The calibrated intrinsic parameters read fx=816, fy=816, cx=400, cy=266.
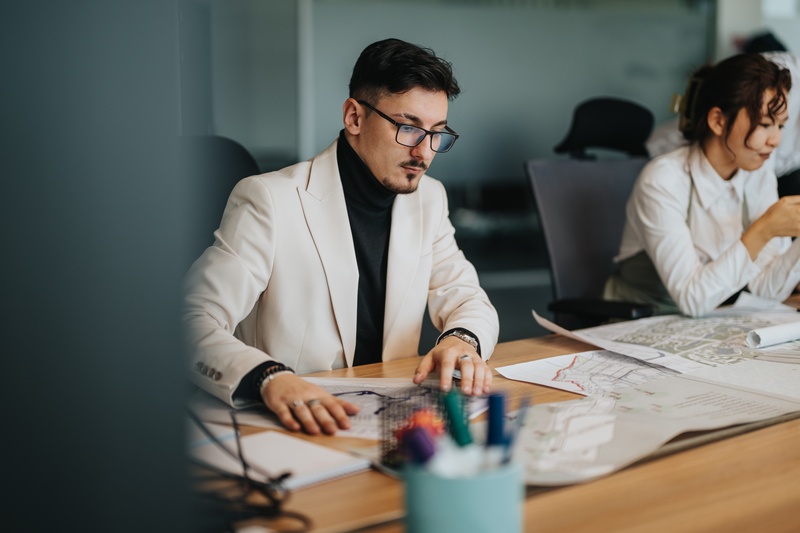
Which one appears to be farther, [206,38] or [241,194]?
[206,38]

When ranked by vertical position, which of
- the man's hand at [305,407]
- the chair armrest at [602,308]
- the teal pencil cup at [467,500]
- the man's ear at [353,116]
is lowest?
the chair armrest at [602,308]

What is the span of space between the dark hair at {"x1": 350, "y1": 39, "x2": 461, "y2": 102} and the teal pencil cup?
109cm

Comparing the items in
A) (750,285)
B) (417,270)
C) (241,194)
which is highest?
(241,194)

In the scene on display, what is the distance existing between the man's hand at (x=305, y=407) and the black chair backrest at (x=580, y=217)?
1281 millimetres

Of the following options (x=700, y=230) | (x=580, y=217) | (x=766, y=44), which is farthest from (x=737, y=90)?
(x=766, y=44)

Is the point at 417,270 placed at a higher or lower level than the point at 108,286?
lower

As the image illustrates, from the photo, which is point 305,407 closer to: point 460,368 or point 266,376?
point 266,376

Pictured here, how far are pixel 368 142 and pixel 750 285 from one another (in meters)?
1.15

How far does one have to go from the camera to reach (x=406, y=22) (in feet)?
11.6

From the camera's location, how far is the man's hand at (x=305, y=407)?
3.42 feet

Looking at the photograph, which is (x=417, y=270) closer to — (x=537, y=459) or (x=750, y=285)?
(x=537, y=459)

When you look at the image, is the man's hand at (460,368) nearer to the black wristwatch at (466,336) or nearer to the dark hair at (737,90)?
the black wristwatch at (466,336)

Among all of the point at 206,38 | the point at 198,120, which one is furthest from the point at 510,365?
the point at 206,38

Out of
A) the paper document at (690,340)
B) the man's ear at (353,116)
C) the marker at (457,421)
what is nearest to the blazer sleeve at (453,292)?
the paper document at (690,340)
